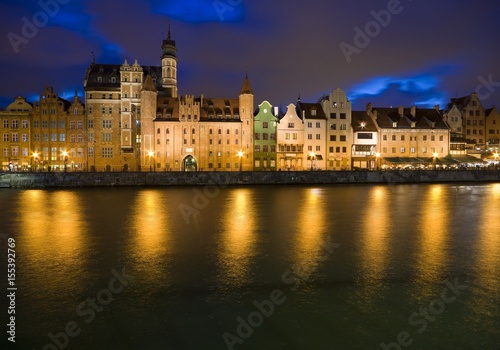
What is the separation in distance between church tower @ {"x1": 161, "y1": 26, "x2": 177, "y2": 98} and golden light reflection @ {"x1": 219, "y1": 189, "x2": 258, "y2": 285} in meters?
55.6

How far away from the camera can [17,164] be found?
244ft

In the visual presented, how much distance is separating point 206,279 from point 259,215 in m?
16.4

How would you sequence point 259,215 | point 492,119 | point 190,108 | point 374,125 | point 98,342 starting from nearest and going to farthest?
point 98,342, point 259,215, point 190,108, point 374,125, point 492,119

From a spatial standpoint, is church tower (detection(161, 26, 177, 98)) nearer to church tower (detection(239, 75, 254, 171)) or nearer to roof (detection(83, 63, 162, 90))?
roof (detection(83, 63, 162, 90))

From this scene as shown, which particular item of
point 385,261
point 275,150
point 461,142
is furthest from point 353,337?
point 461,142

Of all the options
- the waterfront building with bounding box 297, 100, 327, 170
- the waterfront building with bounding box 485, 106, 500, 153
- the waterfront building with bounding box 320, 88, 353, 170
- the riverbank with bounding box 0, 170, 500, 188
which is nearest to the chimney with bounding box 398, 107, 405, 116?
the waterfront building with bounding box 320, 88, 353, 170

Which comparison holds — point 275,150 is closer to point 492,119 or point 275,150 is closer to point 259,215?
point 259,215

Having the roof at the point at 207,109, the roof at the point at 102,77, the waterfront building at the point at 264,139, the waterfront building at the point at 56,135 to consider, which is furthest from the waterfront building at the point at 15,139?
the waterfront building at the point at 264,139

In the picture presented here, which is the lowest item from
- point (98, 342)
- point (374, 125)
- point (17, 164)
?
point (98, 342)

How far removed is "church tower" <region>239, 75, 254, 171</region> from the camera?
244ft

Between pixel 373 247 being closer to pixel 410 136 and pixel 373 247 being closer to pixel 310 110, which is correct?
pixel 310 110

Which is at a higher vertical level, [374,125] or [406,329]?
[374,125]

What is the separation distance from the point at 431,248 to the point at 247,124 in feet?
191

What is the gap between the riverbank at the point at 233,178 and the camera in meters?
60.5
